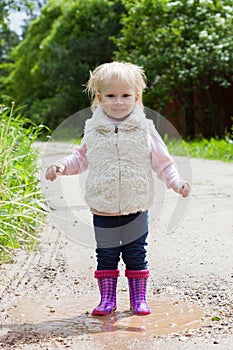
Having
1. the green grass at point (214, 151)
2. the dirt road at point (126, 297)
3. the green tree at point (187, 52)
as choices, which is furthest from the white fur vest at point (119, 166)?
the green tree at point (187, 52)

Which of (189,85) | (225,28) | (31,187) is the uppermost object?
(225,28)

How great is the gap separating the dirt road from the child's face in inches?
29.1

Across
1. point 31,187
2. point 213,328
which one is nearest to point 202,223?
point 31,187

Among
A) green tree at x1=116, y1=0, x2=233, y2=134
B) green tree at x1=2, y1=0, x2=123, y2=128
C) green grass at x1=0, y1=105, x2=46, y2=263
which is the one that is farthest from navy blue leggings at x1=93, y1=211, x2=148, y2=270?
green tree at x1=2, y1=0, x2=123, y2=128

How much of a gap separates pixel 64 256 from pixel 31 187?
94cm

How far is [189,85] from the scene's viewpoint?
46.3ft

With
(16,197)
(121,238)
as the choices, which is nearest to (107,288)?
(121,238)

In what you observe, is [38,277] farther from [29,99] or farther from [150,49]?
[29,99]

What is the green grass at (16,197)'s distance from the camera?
4.31 m

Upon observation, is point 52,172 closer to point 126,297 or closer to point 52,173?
point 52,173

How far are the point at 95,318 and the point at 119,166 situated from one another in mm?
717

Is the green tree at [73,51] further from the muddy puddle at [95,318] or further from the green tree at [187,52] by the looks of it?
the muddy puddle at [95,318]

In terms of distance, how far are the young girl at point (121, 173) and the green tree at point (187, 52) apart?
9867 mm

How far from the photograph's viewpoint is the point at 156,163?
10.7 feet
